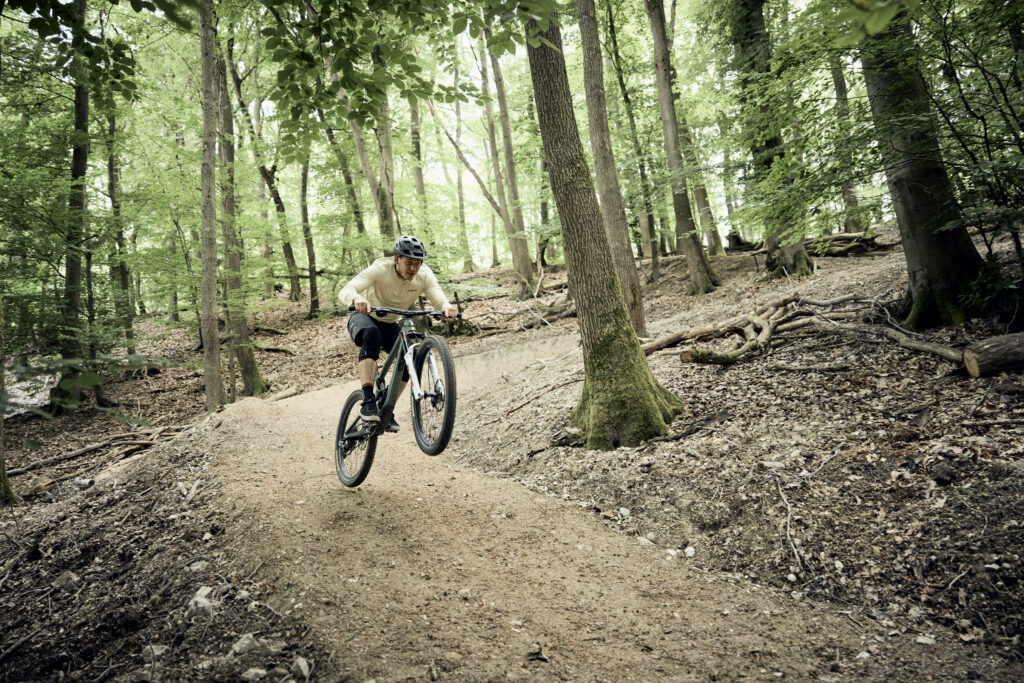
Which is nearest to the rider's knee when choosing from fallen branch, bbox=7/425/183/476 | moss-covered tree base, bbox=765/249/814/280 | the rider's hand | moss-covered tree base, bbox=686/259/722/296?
the rider's hand

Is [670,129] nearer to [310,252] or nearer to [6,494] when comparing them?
[310,252]

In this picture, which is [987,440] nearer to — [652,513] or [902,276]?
[652,513]

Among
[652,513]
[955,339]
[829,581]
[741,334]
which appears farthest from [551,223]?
[829,581]

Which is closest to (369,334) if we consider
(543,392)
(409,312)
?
(409,312)

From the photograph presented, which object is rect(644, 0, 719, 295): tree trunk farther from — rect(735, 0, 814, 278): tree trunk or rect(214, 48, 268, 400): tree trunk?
rect(214, 48, 268, 400): tree trunk

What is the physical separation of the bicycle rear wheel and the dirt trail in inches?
7.6

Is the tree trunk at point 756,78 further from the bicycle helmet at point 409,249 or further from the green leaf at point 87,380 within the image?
the green leaf at point 87,380

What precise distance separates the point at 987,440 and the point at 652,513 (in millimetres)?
2623

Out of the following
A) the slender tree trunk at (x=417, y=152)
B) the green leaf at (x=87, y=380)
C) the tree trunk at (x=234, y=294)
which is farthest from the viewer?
the slender tree trunk at (x=417, y=152)

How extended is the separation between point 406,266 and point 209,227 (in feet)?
22.9

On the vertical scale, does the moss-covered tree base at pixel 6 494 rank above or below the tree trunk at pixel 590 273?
below

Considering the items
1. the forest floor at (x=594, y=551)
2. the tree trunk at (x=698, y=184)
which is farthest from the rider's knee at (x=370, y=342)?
the tree trunk at (x=698, y=184)

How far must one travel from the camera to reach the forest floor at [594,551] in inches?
123

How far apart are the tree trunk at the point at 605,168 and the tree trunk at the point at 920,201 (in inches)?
177
